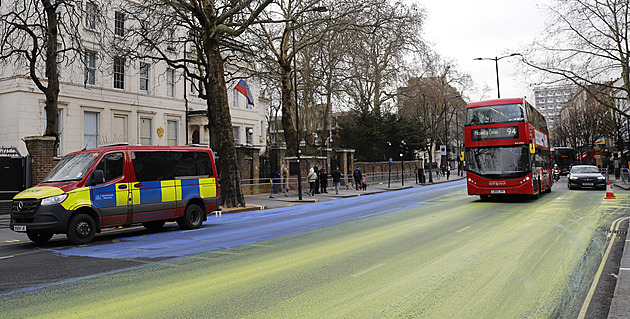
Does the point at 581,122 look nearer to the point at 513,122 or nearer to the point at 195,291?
the point at 513,122

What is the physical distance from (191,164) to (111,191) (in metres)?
2.74

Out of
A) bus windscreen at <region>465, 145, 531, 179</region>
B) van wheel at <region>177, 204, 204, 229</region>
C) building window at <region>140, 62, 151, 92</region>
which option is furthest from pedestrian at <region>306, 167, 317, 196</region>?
van wheel at <region>177, 204, 204, 229</region>

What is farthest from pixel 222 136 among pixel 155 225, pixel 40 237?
pixel 40 237

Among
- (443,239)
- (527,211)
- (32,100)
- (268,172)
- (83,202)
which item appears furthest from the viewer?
(268,172)

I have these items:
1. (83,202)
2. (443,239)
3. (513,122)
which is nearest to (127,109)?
(83,202)

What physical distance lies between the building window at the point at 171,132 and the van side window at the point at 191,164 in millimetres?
21778

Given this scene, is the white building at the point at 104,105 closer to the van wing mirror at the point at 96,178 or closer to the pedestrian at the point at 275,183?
the pedestrian at the point at 275,183

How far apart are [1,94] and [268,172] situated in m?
15.7

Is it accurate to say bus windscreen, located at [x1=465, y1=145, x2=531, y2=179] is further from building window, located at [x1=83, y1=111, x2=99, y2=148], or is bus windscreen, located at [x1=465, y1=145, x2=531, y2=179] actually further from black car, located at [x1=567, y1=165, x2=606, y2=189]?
building window, located at [x1=83, y1=111, x2=99, y2=148]

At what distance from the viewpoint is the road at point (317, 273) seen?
4914 millimetres

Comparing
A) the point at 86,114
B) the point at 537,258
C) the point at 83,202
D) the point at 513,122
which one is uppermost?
the point at 86,114

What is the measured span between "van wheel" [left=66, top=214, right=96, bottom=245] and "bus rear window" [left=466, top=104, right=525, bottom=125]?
14802 mm

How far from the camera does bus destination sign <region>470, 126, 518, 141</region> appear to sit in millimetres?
18359

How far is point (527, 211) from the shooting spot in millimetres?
15078
